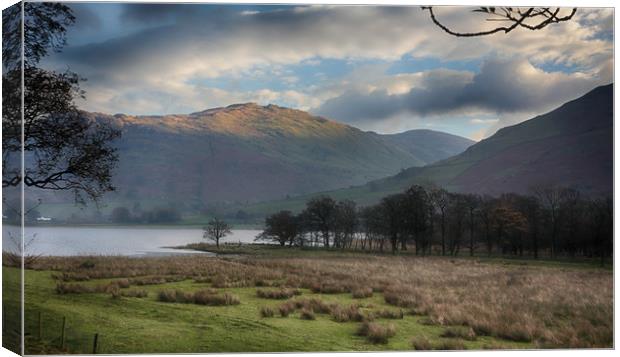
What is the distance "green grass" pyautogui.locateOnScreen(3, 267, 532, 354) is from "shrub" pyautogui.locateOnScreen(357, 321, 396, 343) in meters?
0.06

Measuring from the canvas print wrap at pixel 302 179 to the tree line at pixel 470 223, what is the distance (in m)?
0.03

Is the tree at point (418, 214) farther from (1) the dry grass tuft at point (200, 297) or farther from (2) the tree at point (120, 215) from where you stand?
(2) the tree at point (120, 215)

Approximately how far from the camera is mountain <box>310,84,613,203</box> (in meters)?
8.95

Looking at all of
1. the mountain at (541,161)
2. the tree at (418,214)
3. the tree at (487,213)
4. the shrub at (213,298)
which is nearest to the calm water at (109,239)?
the shrub at (213,298)

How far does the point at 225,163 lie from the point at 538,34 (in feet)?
15.5

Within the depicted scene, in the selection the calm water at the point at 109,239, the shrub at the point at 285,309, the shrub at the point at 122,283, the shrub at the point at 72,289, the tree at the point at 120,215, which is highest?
the tree at the point at 120,215

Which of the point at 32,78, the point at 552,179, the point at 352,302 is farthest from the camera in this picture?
the point at 552,179

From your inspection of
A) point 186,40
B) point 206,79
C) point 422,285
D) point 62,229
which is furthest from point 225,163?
point 422,285

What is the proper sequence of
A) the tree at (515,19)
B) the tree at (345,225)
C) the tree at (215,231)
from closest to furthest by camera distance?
the tree at (515,19), the tree at (215,231), the tree at (345,225)

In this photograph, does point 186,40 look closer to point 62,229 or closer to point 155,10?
point 155,10

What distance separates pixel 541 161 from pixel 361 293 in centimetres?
314

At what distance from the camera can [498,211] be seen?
9.03m

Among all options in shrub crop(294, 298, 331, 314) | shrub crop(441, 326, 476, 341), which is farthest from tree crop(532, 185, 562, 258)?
shrub crop(294, 298, 331, 314)

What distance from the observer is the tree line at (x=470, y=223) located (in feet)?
29.3
